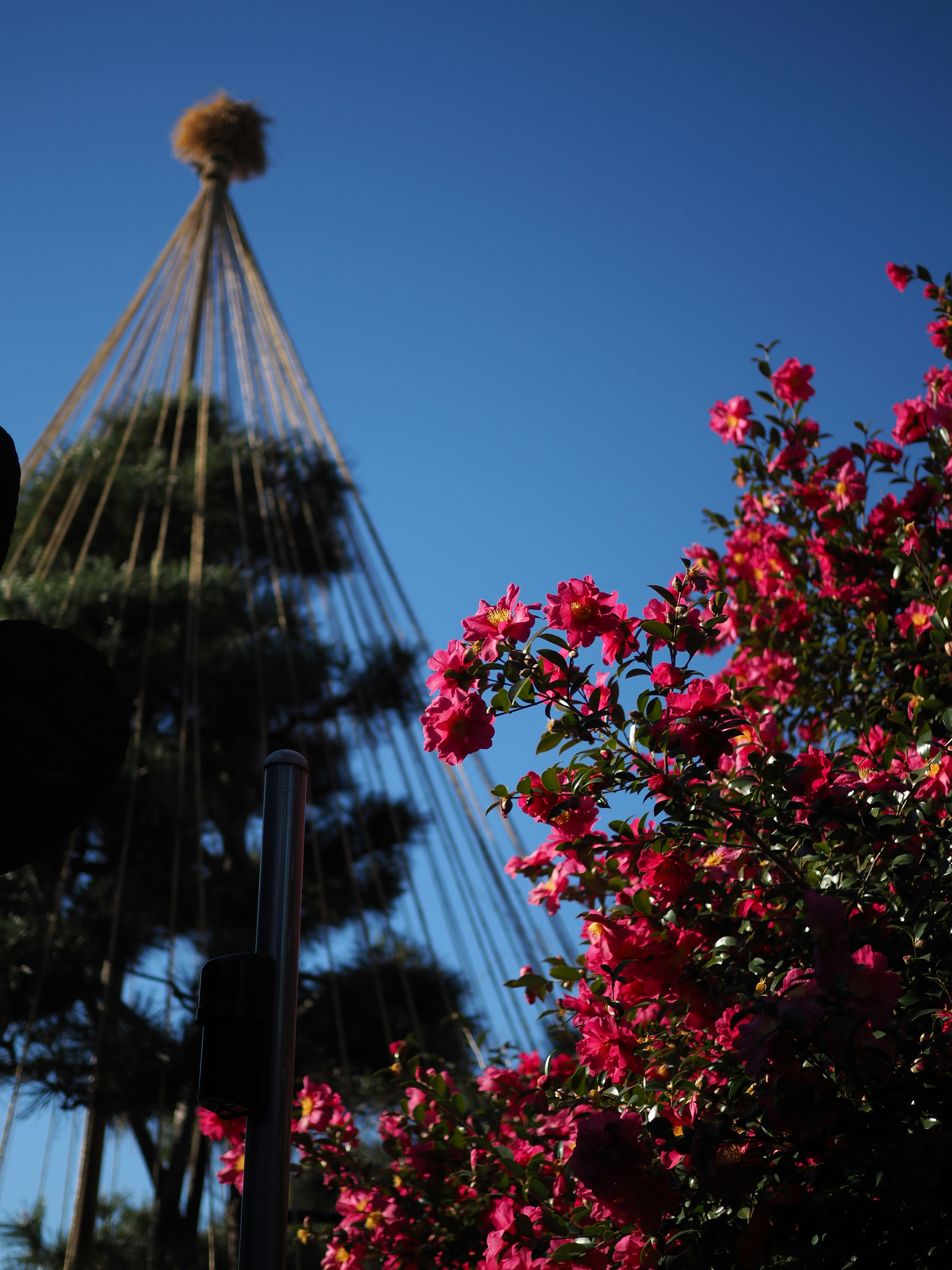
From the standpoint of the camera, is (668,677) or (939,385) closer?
(668,677)

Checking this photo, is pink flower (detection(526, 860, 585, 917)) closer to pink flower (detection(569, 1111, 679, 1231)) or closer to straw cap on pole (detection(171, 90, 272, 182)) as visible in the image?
pink flower (detection(569, 1111, 679, 1231))

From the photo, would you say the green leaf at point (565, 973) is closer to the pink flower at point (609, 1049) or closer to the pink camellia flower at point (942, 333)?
the pink flower at point (609, 1049)

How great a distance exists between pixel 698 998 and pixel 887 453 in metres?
1.11

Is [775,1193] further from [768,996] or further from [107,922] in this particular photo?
[107,922]

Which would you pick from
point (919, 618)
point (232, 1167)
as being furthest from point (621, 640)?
point (232, 1167)

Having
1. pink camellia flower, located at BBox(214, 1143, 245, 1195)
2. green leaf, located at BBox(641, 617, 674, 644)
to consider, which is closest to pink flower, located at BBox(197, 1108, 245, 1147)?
pink camellia flower, located at BBox(214, 1143, 245, 1195)

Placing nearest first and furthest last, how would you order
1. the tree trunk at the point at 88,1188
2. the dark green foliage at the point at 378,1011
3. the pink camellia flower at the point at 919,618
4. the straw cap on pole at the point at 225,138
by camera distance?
the pink camellia flower at the point at 919,618
the tree trunk at the point at 88,1188
the dark green foliage at the point at 378,1011
the straw cap on pole at the point at 225,138

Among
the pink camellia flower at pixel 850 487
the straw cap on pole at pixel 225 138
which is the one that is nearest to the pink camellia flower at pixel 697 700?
the pink camellia flower at pixel 850 487

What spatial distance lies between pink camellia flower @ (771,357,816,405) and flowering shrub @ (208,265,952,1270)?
19.4 inches

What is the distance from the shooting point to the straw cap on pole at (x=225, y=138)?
5.38 meters

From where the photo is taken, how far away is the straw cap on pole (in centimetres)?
538

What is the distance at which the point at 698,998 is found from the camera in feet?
3.35

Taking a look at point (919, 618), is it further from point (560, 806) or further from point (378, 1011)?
point (378, 1011)

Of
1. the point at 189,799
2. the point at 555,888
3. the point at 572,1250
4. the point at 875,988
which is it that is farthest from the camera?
the point at 189,799
